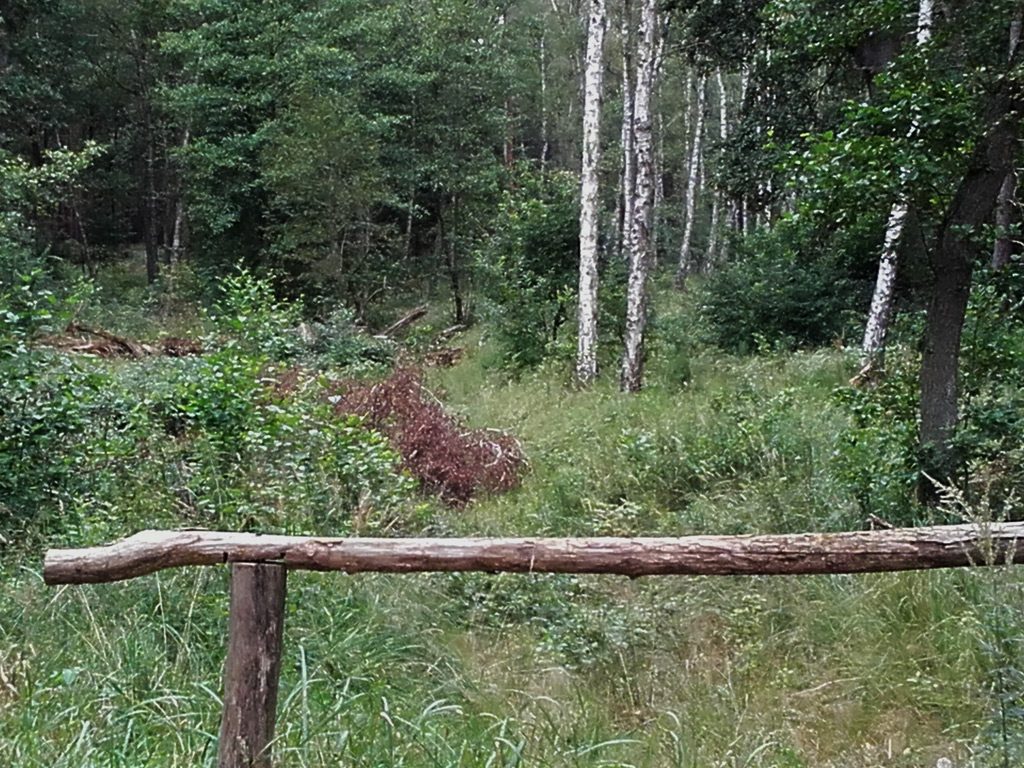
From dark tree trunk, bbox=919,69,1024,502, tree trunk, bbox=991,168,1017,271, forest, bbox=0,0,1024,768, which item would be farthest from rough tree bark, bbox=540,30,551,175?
dark tree trunk, bbox=919,69,1024,502

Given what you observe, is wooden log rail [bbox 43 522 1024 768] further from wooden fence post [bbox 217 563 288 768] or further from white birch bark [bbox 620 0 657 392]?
white birch bark [bbox 620 0 657 392]

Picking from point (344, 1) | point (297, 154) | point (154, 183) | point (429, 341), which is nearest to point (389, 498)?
point (429, 341)

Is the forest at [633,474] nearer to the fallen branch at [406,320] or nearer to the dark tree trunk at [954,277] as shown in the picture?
the dark tree trunk at [954,277]

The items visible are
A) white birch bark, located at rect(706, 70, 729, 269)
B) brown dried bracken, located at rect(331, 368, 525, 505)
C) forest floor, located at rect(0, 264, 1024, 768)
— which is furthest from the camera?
white birch bark, located at rect(706, 70, 729, 269)

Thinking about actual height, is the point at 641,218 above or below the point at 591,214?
below

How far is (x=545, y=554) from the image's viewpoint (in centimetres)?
262

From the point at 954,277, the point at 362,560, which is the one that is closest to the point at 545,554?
the point at 362,560

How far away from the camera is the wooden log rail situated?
8.45 feet

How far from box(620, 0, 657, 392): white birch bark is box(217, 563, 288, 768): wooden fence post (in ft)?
32.7

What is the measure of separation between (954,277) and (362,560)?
14.0 feet

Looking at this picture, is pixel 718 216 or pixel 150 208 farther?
pixel 718 216

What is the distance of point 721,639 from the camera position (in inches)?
176

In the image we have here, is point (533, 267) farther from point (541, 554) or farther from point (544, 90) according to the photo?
point (544, 90)

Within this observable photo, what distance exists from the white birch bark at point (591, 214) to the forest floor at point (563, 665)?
7.17m
